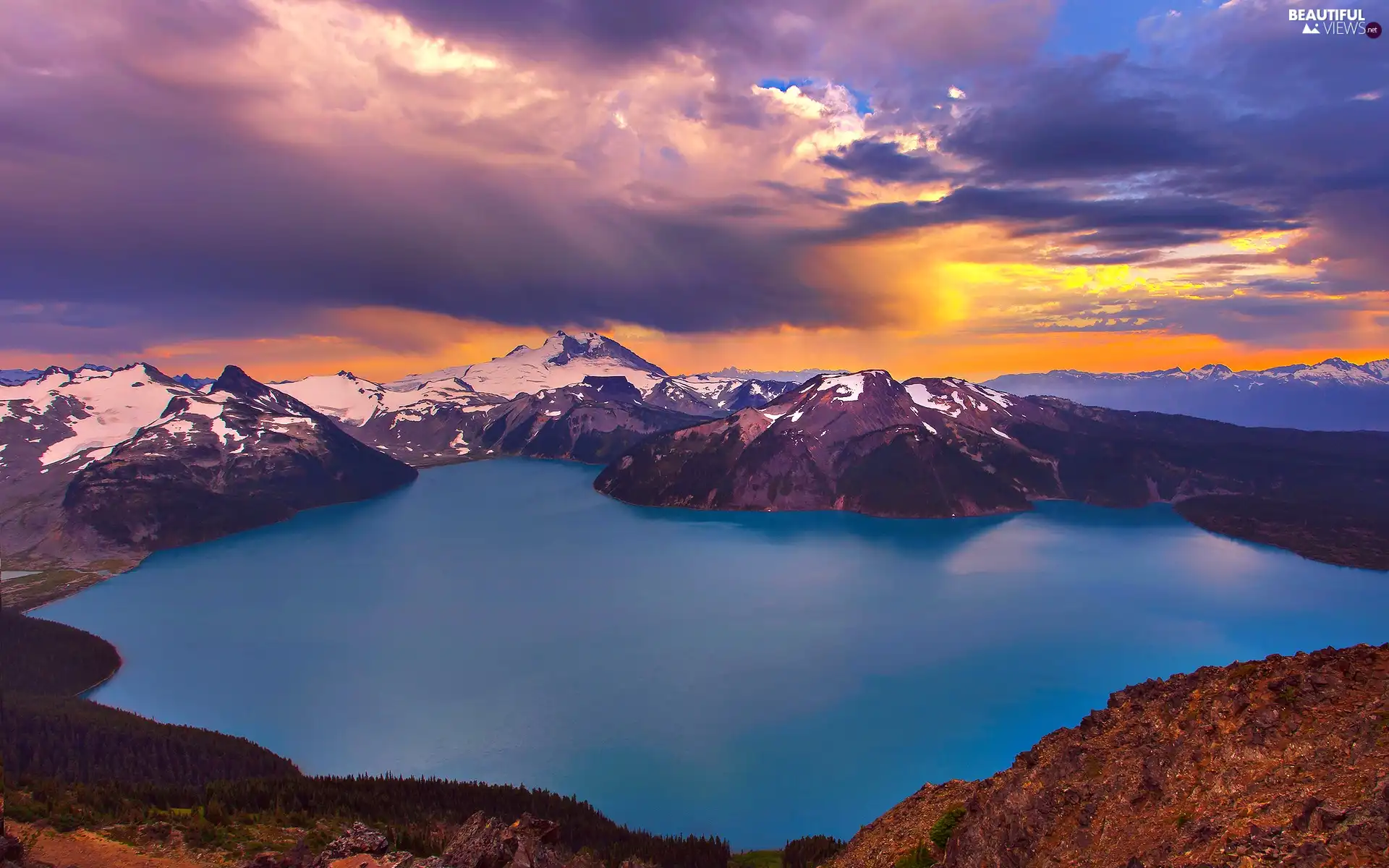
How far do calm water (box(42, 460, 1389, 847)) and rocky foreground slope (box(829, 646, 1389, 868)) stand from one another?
38310mm

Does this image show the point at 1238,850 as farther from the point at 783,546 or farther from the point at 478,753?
the point at 783,546

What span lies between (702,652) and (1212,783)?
83.9 meters

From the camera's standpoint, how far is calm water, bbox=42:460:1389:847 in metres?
71.9

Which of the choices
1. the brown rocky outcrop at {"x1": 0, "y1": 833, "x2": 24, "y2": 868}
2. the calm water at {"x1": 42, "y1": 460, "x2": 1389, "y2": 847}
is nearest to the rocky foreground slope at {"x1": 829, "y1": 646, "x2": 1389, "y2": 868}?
the brown rocky outcrop at {"x1": 0, "y1": 833, "x2": 24, "y2": 868}

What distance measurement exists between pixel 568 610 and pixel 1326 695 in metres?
116

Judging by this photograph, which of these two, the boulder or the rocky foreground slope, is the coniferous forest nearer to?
the boulder

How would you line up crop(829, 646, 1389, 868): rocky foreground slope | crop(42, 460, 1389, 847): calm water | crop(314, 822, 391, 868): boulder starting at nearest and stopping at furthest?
1. crop(829, 646, 1389, 868): rocky foreground slope
2. crop(314, 822, 391, 868): boulder
3. crop(42, 460, 1389, 847): calm water

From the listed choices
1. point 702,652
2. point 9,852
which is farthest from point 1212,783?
point 702,652

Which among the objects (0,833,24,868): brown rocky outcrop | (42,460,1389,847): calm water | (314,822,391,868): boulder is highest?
(0,833,24,868): brown rocky outcrop

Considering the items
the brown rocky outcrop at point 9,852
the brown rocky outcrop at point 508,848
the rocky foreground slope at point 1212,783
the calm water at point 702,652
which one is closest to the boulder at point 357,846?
the brown rocky outcrop at point 508,848

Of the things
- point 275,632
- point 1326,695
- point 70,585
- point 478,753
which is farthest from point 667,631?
point 70,585

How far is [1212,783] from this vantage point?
923 inches

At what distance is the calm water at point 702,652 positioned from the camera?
71.9m

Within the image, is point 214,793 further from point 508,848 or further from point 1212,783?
point 1212,783
